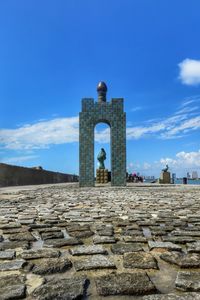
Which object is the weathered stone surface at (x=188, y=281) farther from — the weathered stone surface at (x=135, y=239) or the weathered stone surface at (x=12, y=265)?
the weathered stone surface at (x=12, y=265)

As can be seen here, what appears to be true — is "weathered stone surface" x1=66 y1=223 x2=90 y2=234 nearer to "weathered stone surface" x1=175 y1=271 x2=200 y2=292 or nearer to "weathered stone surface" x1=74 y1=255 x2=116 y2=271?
"weathered stone surface" x1=74 y1=255 x2=116 y2=271

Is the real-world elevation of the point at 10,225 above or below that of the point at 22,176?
below

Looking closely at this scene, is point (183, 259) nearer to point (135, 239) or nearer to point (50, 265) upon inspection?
point (135, 239)

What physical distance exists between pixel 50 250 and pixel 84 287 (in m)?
1.12

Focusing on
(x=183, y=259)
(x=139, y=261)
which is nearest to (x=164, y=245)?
(x=183, y=259)

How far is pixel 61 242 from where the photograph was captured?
3.58 meters

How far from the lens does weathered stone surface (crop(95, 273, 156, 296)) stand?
2.09m

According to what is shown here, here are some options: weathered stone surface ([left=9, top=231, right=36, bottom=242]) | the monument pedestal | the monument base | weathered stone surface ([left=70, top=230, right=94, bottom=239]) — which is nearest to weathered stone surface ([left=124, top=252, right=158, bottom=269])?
weathered stone surface ([left=70, top=230, right=94, bottom=239])

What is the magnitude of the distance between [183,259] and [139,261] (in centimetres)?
41

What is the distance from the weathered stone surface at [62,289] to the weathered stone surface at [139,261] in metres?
0.54

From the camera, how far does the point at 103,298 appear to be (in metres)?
Result: 2.01

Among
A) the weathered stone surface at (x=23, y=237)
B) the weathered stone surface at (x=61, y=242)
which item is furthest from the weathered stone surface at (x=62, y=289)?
the weathered stone surface at (x=23, y=237)

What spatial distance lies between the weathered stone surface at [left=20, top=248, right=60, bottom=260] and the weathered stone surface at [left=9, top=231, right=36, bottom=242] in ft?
1.94

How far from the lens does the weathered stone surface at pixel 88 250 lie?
3088 mm
